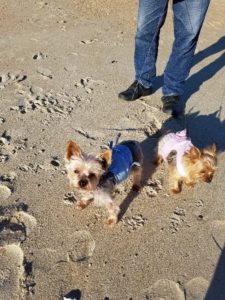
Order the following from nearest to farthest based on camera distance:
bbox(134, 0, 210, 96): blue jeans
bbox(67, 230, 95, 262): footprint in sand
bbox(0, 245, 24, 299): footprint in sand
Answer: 1. bbox(0, 245, 24, 299): footprint in sand
2. bbox(67, 230, 95, 262): footprint in sand
3. bbox(134, 0, 210, 96): blue jeans

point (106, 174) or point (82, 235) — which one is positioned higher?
point (106, 174)

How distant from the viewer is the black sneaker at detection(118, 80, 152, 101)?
629 cm

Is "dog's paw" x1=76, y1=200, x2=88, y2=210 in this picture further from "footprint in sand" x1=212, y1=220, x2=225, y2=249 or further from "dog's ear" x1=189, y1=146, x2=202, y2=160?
"footprint in sand" x1=212, y1=220, x2=225, y2=249

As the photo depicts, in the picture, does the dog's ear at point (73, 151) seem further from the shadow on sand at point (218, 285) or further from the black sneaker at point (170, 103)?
the black sneaker at point (170, 103)

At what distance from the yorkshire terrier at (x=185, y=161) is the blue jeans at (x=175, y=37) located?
1.20 m

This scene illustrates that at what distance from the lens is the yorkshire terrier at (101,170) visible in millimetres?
4281

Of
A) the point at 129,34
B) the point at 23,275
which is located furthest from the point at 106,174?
the point at 129,34

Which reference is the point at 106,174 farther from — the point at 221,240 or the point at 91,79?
the point at 91,79

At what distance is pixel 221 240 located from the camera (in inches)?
184

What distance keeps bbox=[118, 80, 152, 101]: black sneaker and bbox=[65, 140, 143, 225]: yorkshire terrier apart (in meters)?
1.54

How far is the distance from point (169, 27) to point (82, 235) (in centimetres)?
493

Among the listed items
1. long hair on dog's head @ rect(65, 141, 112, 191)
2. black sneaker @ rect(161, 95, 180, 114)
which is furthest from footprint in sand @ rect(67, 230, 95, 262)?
black sneaker @ rect(161, 95, 180, 114)

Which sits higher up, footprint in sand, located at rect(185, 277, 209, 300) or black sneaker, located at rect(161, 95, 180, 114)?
black sneaker, located at rect(161, 95, 180, 114)

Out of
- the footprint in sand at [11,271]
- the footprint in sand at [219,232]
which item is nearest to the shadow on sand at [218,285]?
the footprint in sand at [219,232]
